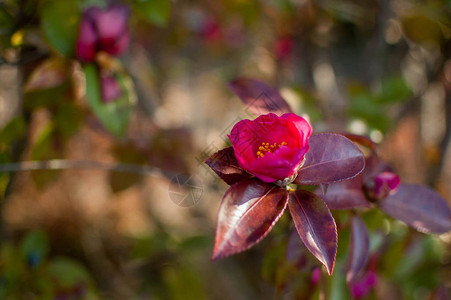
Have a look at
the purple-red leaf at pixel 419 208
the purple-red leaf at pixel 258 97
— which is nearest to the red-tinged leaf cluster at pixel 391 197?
the purple-red leaf at pixel 419 208

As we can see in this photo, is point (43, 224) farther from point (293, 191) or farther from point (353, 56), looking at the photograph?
point (353, 56)

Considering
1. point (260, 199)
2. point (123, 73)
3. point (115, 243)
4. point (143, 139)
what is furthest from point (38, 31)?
point (115, 243)

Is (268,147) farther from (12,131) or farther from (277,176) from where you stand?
(12,131)

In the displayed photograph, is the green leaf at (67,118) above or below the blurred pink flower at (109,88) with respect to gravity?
below

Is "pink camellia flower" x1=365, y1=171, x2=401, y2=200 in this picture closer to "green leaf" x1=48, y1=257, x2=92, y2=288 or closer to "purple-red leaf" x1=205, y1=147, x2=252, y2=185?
"purple-red leaf" x1=205, y1=147, x2=252, y2=185

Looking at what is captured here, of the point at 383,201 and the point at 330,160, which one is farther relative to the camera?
the point at 383,201

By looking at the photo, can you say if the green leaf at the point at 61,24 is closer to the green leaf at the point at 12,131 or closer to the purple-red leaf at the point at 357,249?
the green leaf at the point at 12,131

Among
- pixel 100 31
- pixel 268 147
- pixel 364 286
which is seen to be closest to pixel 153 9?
pixel 100 31
